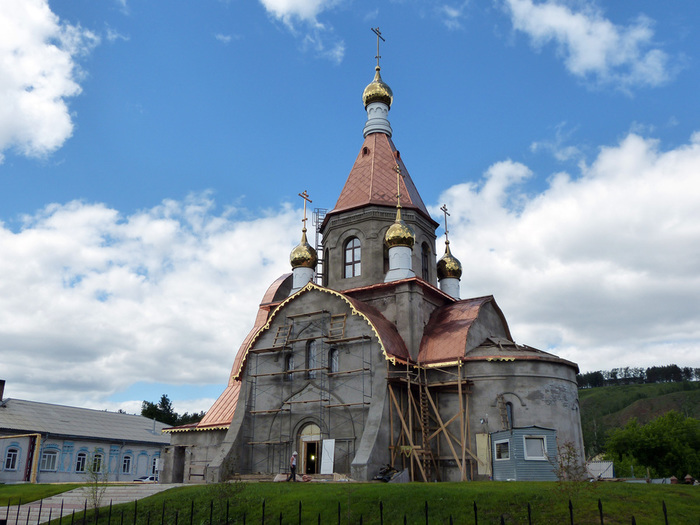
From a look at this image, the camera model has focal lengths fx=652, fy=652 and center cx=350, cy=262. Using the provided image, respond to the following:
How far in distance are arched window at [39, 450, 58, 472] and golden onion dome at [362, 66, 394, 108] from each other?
23350 mm

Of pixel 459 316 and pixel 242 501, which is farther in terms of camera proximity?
pixel 459 316

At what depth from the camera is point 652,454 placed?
3581cm

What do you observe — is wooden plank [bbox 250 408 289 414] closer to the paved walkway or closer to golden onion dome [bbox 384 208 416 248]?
the paved walkway

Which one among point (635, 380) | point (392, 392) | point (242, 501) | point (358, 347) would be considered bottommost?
point (242, 501)

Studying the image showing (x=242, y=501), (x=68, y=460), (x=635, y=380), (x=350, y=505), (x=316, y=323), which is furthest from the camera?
(x=635, y=380)

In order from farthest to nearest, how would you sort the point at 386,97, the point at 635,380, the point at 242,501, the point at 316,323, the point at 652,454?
the point at 635,380 < the point at 652,454 < the point at 386,97 < the point at 316,323 < the point at 242,501

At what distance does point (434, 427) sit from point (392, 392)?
6.34 ft

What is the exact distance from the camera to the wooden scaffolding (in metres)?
20.2

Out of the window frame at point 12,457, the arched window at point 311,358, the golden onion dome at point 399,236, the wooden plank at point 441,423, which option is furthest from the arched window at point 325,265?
the window frame at point 12,457

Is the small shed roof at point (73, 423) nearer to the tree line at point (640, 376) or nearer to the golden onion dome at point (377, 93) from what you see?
the golden onion dome at point (377, 93)

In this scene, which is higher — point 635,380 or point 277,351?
point 635,380

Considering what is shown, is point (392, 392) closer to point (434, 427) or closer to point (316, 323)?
point (434, 427)

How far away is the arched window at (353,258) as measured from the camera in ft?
84.9

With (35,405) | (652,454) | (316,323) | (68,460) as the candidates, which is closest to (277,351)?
(316,323)
